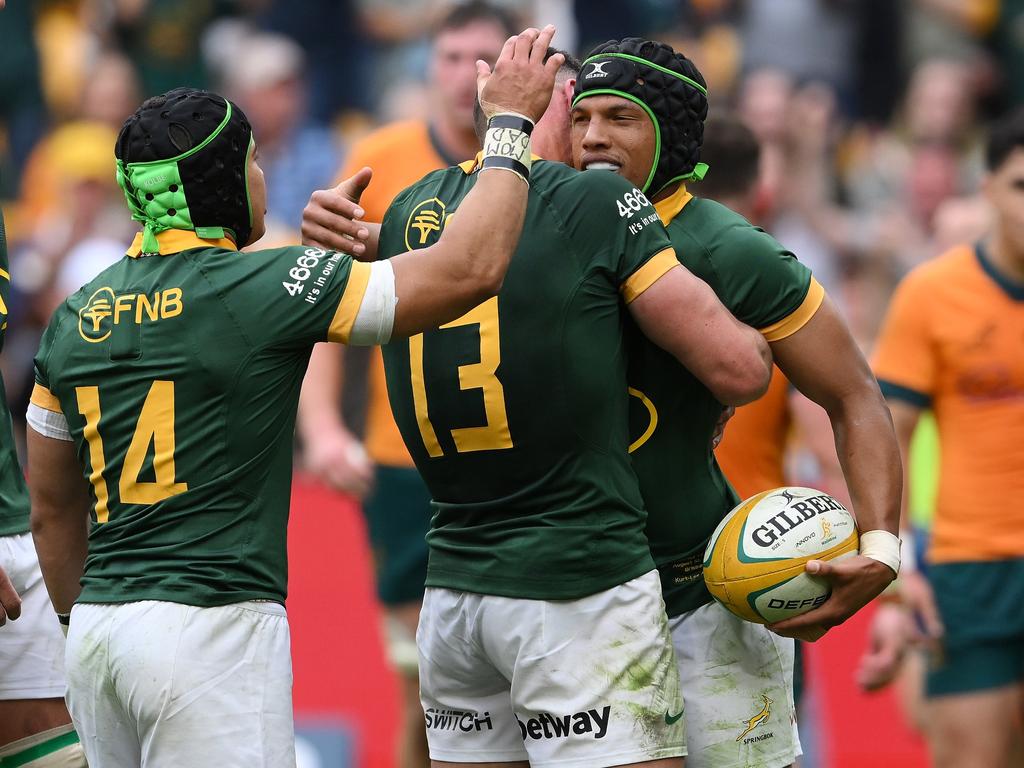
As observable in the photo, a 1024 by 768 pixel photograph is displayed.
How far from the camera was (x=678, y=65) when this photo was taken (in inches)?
168

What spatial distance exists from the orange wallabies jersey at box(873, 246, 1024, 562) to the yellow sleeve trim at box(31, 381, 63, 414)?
3.83 m

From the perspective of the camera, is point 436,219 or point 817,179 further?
point 817,179

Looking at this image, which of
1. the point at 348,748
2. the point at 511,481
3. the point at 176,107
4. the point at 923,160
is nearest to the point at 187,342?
the point at 176,107

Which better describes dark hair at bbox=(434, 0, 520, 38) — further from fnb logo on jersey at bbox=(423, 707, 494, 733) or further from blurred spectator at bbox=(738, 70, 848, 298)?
blurred spectator at bbox=(738, 70, 848, 298)

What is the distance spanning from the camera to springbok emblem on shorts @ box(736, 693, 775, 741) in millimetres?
4148

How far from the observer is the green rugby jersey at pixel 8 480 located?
15.7 ft

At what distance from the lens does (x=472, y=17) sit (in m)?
7.30

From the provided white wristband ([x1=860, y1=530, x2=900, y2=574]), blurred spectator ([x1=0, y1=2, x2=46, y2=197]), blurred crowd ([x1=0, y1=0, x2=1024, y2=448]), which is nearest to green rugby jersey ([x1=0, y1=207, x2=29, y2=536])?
white wristband ([x1=860, y1=530, x2=900, y2=574])

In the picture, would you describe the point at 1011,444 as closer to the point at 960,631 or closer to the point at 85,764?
the point at 960,631

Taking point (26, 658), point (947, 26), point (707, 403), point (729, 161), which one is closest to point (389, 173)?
point (729, 161)

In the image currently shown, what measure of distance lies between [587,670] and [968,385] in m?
3.20

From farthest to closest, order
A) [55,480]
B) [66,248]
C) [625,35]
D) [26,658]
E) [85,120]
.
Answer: [625,35]
[85,120]
[66,248]
[26,658]
[55,480]

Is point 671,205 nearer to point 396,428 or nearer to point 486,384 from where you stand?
point 486,384

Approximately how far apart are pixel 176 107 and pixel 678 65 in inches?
52.6
